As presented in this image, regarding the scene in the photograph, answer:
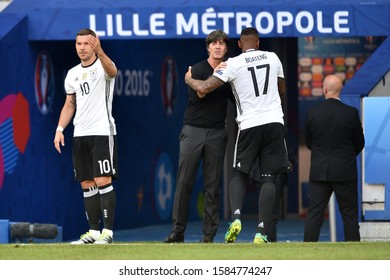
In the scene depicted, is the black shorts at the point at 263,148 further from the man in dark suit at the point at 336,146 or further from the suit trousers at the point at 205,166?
the man in dark suit at the point at 336,146

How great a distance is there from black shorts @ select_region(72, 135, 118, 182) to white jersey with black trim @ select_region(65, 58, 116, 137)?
7 centimetres

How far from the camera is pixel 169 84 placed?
22.2 metres

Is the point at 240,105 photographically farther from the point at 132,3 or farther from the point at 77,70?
the point at 132,3

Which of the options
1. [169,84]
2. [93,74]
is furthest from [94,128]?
[169,84]

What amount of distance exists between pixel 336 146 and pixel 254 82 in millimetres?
1217

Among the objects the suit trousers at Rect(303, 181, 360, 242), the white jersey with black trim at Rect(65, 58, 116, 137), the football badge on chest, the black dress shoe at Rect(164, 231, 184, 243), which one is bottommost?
the black dress shoe at Rect(164, 231, 184, 243)

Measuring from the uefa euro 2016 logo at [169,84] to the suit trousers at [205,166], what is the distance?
805 cm

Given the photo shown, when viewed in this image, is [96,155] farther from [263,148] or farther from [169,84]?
[169,84]

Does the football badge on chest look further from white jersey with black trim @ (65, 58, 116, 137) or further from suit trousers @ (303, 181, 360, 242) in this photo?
suit trousers @ (303, 181, 360, 242)

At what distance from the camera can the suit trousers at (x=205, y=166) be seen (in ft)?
45.0

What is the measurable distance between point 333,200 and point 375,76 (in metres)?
1.59

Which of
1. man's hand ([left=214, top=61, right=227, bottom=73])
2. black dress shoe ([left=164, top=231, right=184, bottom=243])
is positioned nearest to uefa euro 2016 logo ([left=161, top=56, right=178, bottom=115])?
black dress shoe ([left=164, top=231, right=184, bottom=243])

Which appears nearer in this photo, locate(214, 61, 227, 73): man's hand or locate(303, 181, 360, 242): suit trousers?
locate(214, 61, 227, 73): man's hand

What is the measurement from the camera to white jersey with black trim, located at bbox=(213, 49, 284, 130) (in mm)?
13156
